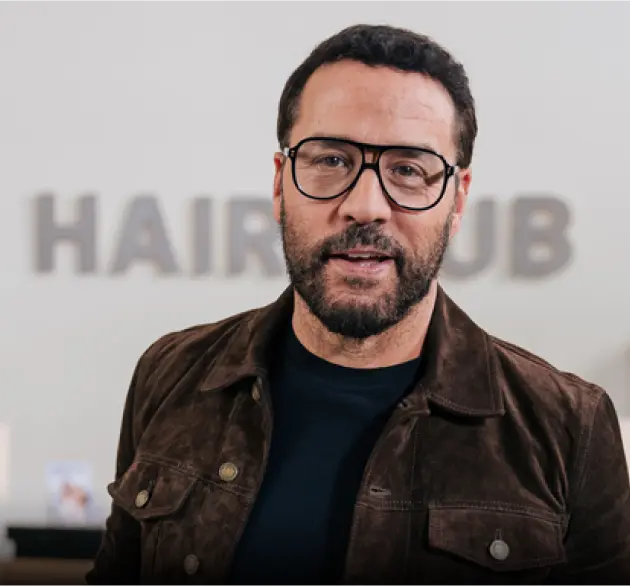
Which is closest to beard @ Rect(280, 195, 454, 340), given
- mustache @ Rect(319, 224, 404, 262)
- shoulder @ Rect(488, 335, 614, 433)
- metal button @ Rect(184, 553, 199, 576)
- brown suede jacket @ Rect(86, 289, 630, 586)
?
mustache @ Rect(319, 224, 404, 262)

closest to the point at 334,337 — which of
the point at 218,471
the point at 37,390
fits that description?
A: the point at 218,471

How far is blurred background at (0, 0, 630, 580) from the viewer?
1.49 metres

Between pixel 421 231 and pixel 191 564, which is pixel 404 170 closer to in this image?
pixel 421 231

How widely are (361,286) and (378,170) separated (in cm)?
19

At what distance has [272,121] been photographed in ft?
5.04

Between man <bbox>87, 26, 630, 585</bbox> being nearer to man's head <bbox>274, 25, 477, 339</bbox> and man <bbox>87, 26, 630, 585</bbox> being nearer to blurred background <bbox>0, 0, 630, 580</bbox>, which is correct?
man's head <bbox>274, 25, 477, 339</bbox>

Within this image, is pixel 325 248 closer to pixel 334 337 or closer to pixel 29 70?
pixel 334 337

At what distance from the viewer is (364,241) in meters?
1.13

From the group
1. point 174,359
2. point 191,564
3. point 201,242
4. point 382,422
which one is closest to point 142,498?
point 191,564

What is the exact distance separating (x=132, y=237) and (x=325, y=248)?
0.61 meters

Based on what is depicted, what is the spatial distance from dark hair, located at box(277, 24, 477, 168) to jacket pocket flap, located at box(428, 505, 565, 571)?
60cm

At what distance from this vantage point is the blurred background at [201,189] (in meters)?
1.49

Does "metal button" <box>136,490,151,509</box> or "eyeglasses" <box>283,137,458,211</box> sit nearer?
"eyeglasses" <box>283,137,458,211</box>

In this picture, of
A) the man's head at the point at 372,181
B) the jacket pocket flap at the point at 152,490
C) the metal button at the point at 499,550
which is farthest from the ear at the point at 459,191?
the jacket pocket flap at the point at 152,490
